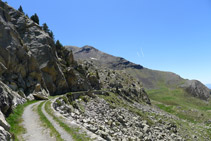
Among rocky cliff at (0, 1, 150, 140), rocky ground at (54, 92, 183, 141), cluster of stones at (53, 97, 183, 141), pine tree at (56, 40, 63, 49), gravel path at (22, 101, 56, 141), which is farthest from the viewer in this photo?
pine tree at (56, 40, 63, 49)

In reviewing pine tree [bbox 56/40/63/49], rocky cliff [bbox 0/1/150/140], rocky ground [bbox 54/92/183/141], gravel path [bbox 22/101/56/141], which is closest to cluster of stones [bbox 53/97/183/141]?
rocky ground [bbox 54/92/183/141]

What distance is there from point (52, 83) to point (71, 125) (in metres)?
43.0

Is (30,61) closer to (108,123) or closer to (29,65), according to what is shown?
(29,65)

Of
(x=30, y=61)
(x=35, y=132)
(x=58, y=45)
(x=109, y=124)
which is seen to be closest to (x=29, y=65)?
(x=30, y=61)

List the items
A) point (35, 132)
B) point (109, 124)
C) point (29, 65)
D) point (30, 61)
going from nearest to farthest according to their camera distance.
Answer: point (35, 132) → point (109, 124) → point (29, 65) → point (30, 61)

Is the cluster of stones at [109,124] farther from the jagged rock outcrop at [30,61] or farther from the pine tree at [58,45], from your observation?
the pine tree at [58,45]

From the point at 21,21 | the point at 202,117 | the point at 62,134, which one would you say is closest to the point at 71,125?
the point at 62,134

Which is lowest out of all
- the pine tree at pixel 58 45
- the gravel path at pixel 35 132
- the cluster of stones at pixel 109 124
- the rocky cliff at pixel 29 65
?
the cluster of stones at pixel 109 124

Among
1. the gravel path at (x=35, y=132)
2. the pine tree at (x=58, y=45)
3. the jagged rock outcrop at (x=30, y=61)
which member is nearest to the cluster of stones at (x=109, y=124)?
the gravel path at (x=35, y=132)

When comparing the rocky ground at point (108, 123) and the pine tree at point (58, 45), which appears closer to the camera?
the rocky ground at point (108, 123)

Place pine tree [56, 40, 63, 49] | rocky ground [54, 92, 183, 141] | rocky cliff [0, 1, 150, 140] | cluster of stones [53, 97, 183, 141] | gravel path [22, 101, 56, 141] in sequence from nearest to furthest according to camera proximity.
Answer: gravel path [22, 101, 56, 141], cluster of stones [53, 97, 183, 141], rocky ground [54, 92, 183, 141], rocky cliff [0, 1, 150, 140], pine tree [56, 40, 63, 49]

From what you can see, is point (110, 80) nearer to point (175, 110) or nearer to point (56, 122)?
point (175, 110)

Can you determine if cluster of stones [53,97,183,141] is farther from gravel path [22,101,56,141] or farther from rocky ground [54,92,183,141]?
gravel path [22,101,56,141]

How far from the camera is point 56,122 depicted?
16578 millimetres
